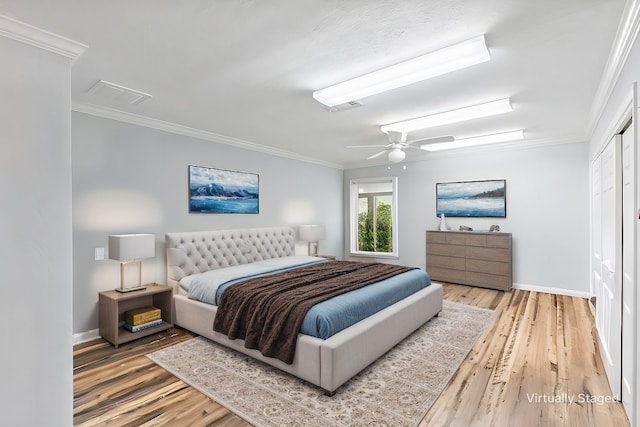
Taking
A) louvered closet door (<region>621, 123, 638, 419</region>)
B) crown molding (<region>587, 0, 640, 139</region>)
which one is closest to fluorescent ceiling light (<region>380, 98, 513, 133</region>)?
crown molding (<region>587, 0, 640, 139</region>)

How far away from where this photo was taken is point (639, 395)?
1.69 meters

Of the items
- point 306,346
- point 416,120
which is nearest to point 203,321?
point 306,346

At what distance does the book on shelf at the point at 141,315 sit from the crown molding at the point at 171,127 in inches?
86.3

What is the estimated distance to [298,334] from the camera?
255 cm

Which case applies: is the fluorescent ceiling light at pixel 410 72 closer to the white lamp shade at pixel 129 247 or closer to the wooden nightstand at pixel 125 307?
the white lamp shade at pixel 129 247

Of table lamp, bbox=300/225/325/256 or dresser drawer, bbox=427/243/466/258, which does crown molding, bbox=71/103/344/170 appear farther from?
dresser drawer, bbox=427/243/466/258

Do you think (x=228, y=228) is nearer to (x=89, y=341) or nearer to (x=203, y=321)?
(x=203, y=321)

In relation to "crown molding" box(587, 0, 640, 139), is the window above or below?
below

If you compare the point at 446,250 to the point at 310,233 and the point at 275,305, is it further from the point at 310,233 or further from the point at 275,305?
the point at 275,305

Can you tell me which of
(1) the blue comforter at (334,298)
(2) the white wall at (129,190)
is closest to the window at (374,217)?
(2) the white wall at (129,190)

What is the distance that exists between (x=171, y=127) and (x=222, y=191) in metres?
1.12

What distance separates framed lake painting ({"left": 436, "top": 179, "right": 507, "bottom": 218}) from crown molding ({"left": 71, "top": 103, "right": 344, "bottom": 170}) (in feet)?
9.72

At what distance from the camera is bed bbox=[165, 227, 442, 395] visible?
2393 millimetres

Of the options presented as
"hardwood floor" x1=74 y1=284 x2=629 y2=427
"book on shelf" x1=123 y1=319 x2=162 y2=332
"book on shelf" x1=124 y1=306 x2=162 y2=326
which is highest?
"book on shelf" x1=124 y1=306 x2=162 y2=326
